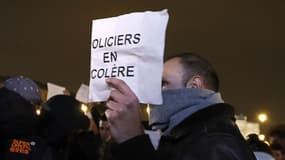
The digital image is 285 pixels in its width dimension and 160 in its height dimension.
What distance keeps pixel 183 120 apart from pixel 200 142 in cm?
19

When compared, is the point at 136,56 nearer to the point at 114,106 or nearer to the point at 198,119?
the point at 114,106

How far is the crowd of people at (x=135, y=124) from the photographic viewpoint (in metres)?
1.58

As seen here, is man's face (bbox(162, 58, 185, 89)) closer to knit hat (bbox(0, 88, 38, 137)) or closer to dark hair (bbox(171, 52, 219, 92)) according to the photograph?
dark hair (bbox(171, 52, 219, 92))

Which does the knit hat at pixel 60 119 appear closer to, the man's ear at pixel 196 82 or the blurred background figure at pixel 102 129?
the blurred background figure at pixel 102 129

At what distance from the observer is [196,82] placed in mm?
2051

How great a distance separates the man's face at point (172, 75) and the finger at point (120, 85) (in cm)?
44

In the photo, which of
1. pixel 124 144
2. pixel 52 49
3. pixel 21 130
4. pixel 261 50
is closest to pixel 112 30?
pixel 124 144

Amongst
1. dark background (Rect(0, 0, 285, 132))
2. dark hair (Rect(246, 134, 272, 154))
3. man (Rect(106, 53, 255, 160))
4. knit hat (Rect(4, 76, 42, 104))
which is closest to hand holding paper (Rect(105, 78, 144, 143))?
man (Rect(106, 53, 255, 160))

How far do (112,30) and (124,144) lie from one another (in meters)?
0.35

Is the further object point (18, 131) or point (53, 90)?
point (53, 90)

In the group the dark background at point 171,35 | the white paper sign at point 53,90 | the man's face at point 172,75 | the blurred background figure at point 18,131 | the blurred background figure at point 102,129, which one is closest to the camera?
the man's face at point 172,75

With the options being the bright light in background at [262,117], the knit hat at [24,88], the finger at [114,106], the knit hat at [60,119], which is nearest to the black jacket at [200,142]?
the finger at [114,106]

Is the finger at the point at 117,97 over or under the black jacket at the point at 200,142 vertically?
over

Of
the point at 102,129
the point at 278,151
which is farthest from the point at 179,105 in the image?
the point at 278,151
